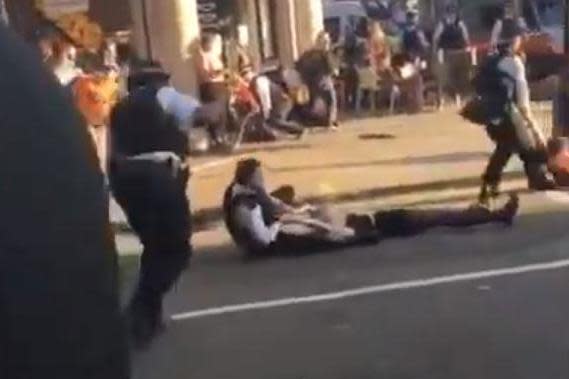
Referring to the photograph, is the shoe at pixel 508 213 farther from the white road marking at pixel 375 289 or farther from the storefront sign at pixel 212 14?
the storefront sign at pixel 212 14

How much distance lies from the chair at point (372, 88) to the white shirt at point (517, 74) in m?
10.4

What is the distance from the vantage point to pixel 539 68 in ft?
76.0

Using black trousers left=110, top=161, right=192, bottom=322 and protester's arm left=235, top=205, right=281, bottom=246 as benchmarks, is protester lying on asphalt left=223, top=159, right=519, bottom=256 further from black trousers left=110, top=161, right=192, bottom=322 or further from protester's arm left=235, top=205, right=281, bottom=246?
black trousers left=110, top=161, right=192, bottom=322

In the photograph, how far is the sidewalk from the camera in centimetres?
1488

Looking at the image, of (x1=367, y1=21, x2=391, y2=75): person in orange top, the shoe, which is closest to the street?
the shoe

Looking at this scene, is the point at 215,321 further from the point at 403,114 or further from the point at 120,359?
the point at 403,114

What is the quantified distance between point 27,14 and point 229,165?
3.24 metres

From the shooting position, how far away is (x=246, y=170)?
11.6 m

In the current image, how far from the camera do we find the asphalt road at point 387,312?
8023 mm

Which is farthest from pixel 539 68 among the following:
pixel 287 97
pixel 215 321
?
pixel 215 321

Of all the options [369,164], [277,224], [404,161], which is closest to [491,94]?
[277,224]

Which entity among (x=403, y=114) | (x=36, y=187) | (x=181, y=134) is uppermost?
(x=36, y=187)

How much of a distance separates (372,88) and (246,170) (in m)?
12.8

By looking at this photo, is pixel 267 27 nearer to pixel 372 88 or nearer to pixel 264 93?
pixel 372 88
